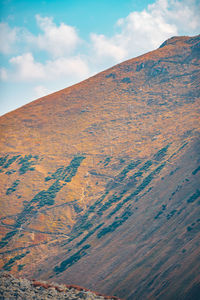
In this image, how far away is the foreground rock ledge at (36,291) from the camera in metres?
28.2

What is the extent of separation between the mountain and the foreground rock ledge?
9.77m

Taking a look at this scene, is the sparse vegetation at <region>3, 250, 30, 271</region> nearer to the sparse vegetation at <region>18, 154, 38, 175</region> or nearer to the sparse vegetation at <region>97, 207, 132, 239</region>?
the sparse vegetation at <region>97, 207, 132, 239</region>

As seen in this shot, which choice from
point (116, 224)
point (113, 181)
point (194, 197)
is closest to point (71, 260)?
point (116, 224)

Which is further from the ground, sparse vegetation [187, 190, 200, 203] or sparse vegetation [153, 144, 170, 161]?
sparse vegetation [153, 144, 170, 161]

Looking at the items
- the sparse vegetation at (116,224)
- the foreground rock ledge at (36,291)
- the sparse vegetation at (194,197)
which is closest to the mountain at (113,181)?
the sparse vegetation at (194,197)

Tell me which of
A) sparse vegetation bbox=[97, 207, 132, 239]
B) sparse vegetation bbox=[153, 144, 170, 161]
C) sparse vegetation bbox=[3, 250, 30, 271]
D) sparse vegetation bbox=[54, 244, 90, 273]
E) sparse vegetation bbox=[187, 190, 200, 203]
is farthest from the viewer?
sparse vegetation bbox=[153, 144, 170, 161]

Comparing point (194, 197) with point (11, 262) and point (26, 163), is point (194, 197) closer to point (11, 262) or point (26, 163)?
point (11, 262)

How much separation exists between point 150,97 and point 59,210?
6722 cm

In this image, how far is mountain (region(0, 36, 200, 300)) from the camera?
147 ft

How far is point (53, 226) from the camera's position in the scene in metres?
69.4

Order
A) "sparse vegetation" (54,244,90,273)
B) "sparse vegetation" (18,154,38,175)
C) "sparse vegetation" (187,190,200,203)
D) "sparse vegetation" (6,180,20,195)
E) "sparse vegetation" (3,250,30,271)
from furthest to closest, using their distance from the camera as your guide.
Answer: "sparse vegetation" (18,154,38,175) → "sparse vegetation" (6,180,20,195) → "sparse vegetation" (3,250,30,271) → "sparse vegetation" (54,244,90,273) → "sparse vegetation" (187,190,200,203)

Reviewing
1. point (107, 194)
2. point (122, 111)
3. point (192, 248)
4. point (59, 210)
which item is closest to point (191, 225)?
point (192, 248)

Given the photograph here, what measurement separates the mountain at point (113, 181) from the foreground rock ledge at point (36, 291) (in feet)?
32.0

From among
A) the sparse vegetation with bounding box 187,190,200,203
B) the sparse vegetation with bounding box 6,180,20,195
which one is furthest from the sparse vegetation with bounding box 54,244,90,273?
the sparse vegetation with bounding box 6,180,20,195
